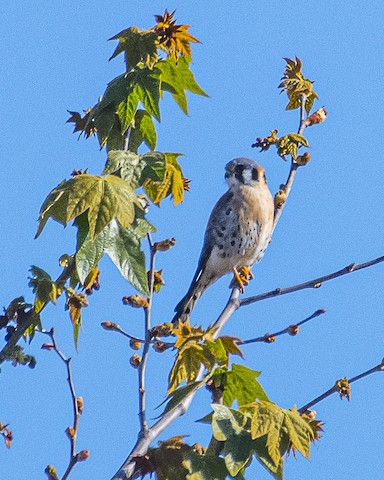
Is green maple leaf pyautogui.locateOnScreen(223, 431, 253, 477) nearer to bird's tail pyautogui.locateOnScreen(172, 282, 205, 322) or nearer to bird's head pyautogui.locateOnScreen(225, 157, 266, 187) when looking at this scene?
bird's tail pyautogui.locateOnScreen(172, 282, 205, 322)

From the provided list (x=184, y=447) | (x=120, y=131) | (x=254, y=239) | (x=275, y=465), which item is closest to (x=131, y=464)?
(x=184, y=447)

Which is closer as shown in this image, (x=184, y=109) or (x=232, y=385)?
(x=232, y=385)

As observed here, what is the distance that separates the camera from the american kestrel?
7094mm

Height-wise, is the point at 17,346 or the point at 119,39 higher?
the point at 119,39

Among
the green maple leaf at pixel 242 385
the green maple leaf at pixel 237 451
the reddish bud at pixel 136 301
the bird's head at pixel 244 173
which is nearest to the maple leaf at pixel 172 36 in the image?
the reddish bud at pixel 136 301

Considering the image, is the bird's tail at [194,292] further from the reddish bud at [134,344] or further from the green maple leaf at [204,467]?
the green maple leaf at [204,467]

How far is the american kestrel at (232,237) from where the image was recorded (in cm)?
709

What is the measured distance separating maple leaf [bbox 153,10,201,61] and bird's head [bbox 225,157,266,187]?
3.87 m

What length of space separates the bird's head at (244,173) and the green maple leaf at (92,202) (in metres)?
4.52

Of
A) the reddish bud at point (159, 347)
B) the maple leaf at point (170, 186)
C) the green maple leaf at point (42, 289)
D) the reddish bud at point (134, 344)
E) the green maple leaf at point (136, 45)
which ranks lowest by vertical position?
the reddish bud at point (159, 347)

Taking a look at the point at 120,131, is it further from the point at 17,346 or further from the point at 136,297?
the point at 17,346

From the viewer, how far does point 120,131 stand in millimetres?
3928

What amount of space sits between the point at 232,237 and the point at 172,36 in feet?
11.5

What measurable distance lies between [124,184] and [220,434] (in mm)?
879
